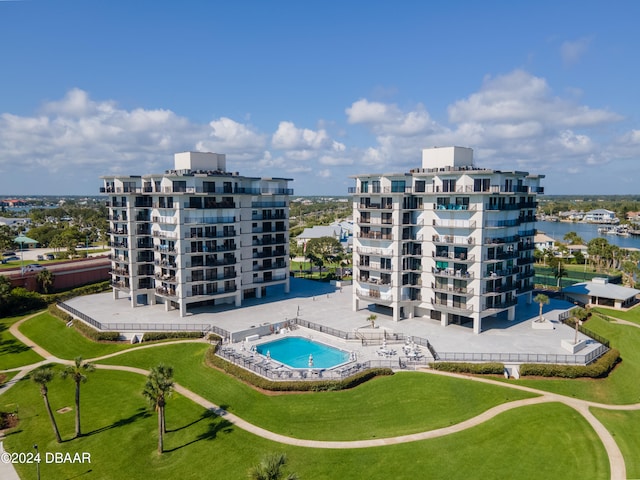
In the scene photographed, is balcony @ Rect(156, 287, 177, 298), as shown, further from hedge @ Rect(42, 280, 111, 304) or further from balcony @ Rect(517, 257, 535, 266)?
balcony @ Rect(517, 257, 535, 266)

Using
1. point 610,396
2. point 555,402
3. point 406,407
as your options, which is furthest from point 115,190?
point 610,396

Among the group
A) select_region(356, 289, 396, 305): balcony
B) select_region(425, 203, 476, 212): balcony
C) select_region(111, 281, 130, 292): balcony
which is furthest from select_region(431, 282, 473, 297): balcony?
select_region(111, 281, 130, 292): balcony

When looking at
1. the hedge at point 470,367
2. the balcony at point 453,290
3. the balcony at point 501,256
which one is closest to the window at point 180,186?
the balcony at point 453,290

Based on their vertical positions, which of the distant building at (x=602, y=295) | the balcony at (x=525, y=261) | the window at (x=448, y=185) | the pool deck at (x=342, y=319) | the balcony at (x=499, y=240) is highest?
the window at (x=448, y=185)

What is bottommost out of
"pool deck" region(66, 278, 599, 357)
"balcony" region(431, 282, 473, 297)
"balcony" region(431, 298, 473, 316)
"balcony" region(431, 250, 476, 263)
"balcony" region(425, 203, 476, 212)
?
"pool deck" region(66, 278, 599, 357)

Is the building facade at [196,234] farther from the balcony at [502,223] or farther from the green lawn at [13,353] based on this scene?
the balcony at [502,223]

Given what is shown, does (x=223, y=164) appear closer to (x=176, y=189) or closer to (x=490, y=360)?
(x=176, y=189)

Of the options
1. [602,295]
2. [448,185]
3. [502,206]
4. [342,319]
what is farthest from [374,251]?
[602,295]
